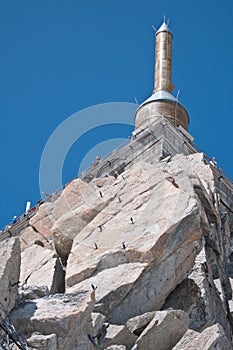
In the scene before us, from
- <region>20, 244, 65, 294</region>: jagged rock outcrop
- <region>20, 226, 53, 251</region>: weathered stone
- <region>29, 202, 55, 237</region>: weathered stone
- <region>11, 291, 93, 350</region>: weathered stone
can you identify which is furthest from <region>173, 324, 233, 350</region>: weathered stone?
<region>29, 202, 55, 237</region>: weathered stone

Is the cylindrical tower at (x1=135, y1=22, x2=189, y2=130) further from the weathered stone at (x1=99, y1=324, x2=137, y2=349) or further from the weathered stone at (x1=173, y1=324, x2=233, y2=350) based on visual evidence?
the weathered stone at (x1=173, y1=324, x2=233, y2=350)

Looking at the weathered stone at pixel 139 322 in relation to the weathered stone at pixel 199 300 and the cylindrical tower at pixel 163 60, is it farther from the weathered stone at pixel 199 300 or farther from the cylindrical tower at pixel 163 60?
the cylindrical tower at pixel 163 60

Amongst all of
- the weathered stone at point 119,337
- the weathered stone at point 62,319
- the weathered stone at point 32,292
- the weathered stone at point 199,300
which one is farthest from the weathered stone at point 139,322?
the weathered stone at point 32,292

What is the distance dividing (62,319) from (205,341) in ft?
13.8

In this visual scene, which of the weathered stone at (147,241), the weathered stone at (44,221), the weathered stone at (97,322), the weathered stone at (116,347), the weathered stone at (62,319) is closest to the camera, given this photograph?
the weathered stone at (62,319)

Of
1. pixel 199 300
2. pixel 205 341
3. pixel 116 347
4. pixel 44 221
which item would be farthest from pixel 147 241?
pixel 44 221

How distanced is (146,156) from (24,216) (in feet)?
24.2

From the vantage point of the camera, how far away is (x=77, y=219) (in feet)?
104

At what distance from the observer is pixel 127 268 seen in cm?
2594

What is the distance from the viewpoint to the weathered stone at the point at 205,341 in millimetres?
21812

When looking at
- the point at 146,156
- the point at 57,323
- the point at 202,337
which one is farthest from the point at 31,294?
the point at 146,156

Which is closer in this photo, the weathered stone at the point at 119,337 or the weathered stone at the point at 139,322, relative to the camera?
the weathered stone at the point at 119,337

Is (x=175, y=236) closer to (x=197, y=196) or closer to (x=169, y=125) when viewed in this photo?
(x=197, y=196)

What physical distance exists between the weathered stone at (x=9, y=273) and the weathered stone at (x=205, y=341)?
4.78 metres
